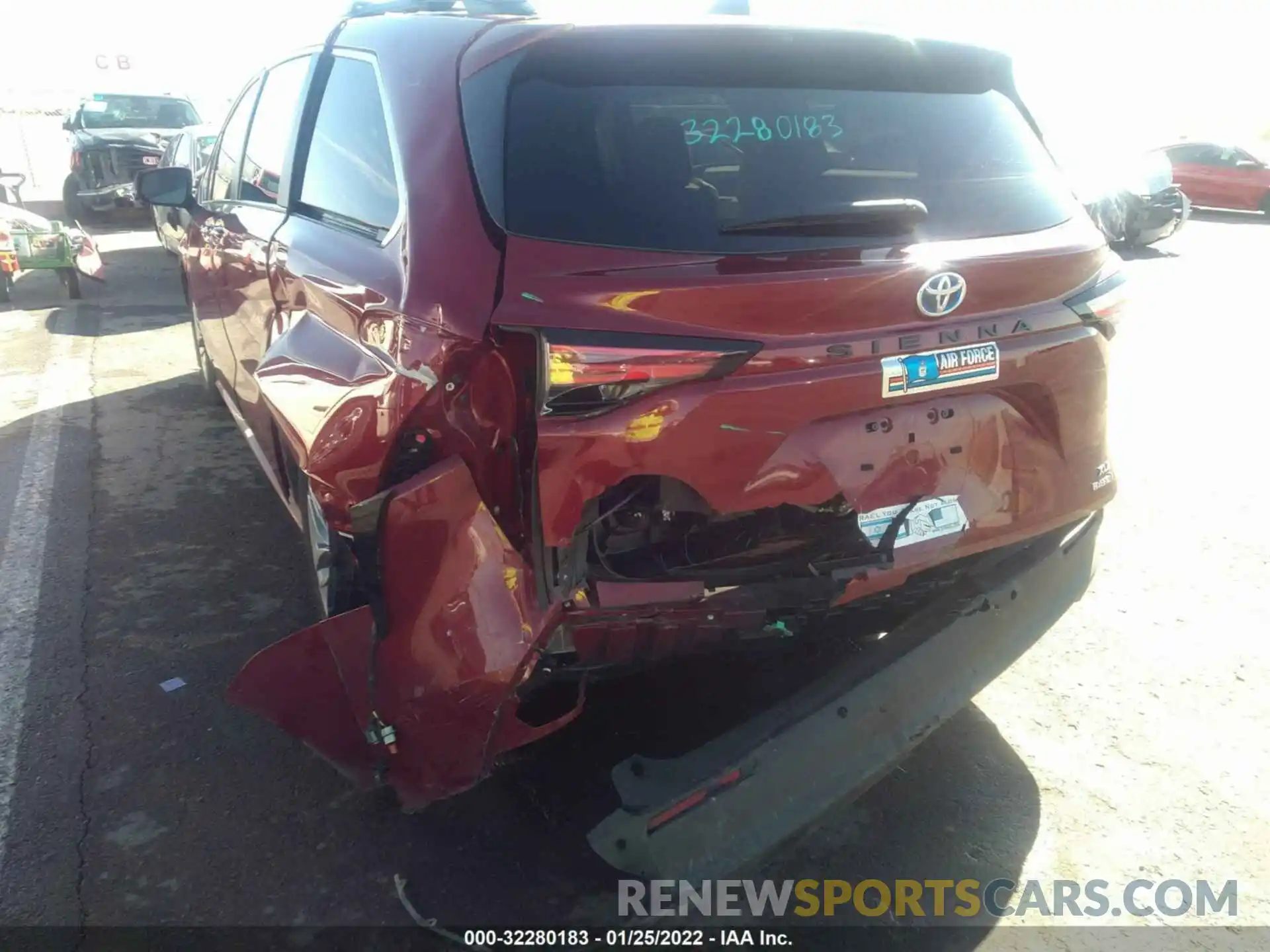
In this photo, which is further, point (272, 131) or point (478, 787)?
point (272, 131)

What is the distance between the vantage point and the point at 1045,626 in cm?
271

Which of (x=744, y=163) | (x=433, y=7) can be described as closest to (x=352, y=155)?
(x=433, y=7)

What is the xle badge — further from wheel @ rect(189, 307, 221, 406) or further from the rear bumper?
wheel @ rect(189, 307, 221, 406)

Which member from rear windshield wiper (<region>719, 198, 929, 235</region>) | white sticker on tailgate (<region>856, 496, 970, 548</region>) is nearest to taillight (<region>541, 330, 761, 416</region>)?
rear windshield wiper (<region>719, 198, 929, 235</region>)

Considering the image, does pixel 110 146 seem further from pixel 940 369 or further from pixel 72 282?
pixel 940 369

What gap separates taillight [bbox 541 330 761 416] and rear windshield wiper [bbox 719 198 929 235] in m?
0.36

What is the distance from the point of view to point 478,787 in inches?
110

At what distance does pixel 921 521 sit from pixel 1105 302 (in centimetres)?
86

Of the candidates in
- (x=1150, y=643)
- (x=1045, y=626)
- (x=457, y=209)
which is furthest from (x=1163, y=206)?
(x=457, y=209)

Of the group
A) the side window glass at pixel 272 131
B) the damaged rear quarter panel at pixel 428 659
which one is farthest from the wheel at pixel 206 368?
the damaged rear quarter panel at pixel 428 659

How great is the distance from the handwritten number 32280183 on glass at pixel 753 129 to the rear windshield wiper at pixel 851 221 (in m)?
0.26

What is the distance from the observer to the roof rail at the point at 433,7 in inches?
118

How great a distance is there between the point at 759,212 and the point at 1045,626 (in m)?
1.43

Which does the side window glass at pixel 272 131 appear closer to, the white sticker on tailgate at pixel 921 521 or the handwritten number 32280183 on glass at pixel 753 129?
the handwritten number 32280183 on glass at pixel 753 129
